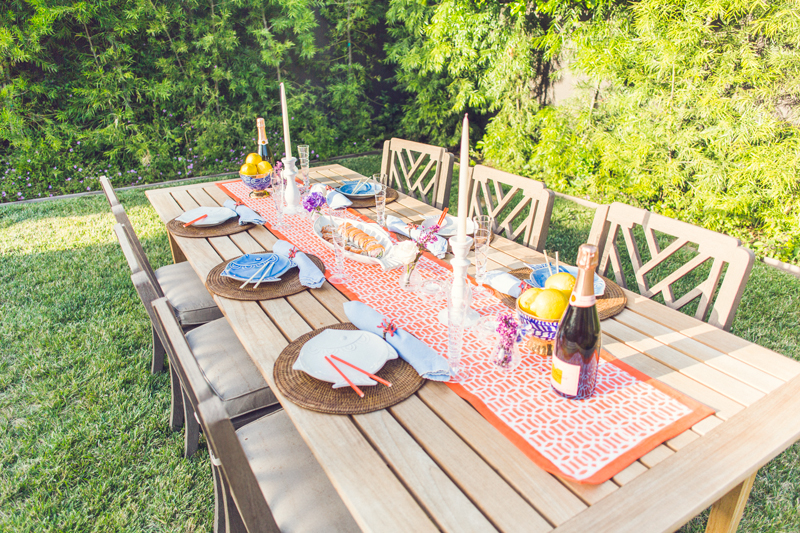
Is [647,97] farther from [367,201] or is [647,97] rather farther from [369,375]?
[369,375]

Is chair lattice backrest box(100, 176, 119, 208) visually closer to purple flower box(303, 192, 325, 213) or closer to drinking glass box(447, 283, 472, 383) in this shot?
purple flower box(303, 192, 325, 213)

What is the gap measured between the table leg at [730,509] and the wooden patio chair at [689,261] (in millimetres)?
511

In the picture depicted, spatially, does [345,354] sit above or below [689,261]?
below

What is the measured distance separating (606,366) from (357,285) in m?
0.80

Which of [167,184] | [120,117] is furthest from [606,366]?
[120,117]

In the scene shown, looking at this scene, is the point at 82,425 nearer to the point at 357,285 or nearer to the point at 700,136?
the point at 357,285

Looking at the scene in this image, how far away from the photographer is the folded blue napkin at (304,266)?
5.29 ft

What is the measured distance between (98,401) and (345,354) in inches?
64.6

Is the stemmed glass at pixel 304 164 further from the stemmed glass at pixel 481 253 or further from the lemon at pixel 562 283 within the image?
the lemon at pixel 562 283

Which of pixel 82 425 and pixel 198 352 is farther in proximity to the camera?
pixel 82 425

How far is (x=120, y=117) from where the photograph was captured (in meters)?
5.09

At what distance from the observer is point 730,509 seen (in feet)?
3.67

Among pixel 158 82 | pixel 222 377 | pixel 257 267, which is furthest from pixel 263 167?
pixel 158 82

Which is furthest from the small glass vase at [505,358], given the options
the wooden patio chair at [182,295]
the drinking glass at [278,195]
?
the wooden patio chair at [182,295]
